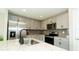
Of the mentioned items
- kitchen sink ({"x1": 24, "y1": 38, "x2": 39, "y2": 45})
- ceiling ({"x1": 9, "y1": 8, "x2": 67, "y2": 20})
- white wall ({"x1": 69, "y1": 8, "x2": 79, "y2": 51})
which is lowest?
kitchen sink ({"x1": 24, "y1": 38, "x2": 39, "y2": 45})

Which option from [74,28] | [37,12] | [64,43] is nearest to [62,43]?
[64,43]

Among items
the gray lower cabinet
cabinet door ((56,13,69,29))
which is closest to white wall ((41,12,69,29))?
cabinet door ((56,13,69,29))

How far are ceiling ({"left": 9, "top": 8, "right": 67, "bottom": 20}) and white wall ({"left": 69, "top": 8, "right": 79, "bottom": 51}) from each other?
0.28 feet

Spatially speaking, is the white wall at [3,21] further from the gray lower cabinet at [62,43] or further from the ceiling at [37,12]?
the gray lower cabinet at [62,43]

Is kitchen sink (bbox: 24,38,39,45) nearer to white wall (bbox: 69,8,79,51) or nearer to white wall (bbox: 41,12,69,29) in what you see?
white wall (bbox: 41,12,69,29)

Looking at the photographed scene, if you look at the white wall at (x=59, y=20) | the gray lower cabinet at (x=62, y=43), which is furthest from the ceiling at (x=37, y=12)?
the gray lower cabinet at (x=62, y=43)

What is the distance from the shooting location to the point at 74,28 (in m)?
0.70

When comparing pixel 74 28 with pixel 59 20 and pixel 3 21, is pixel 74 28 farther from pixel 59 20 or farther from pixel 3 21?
pixel 3 21

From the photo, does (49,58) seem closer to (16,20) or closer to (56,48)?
(56,48)

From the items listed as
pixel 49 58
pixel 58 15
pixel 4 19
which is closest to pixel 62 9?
pixel 58 15

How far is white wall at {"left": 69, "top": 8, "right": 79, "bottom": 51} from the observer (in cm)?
70

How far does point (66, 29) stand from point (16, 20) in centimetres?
50

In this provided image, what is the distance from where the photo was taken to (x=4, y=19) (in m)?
0.77
